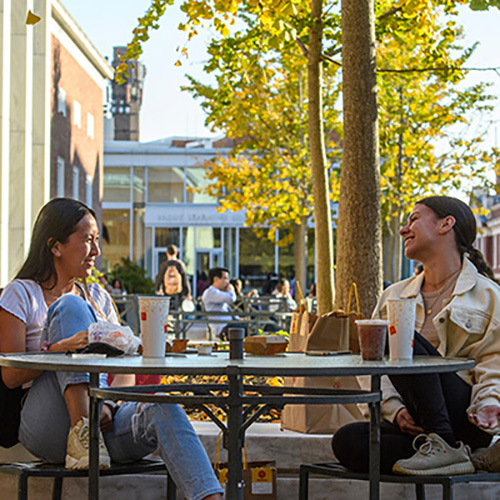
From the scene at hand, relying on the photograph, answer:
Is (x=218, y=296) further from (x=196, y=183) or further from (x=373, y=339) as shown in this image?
(x=196, y=183)

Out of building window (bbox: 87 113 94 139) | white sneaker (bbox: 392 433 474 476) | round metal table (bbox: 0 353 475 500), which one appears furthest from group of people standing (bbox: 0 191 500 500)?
building window (bbox: 87 113 94 139)

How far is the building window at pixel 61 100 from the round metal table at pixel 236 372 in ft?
87.4

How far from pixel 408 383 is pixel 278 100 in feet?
66.8

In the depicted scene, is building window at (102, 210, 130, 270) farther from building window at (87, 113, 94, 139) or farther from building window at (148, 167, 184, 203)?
building window at (87, 113, 94, 139)

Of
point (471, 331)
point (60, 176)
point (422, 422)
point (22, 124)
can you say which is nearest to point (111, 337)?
point (422, 422)

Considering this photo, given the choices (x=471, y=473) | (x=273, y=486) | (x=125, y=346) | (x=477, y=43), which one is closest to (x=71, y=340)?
(x=125, y=346)

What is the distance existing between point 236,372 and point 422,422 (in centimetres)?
99

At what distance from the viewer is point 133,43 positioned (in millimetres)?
9977

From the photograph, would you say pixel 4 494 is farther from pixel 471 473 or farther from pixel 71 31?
pixel 71 31

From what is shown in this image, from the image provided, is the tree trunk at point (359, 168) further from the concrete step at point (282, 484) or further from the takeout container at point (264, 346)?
the takeout container at point (264, 346)

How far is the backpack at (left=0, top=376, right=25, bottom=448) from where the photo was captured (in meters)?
4.08

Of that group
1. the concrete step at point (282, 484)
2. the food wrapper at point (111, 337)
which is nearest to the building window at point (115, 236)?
the concrete step at point (282, 484)

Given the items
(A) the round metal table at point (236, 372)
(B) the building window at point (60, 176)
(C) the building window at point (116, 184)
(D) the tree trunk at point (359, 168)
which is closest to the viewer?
(A) the round metal table at point (236, 372)

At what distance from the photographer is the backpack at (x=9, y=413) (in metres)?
4.08
